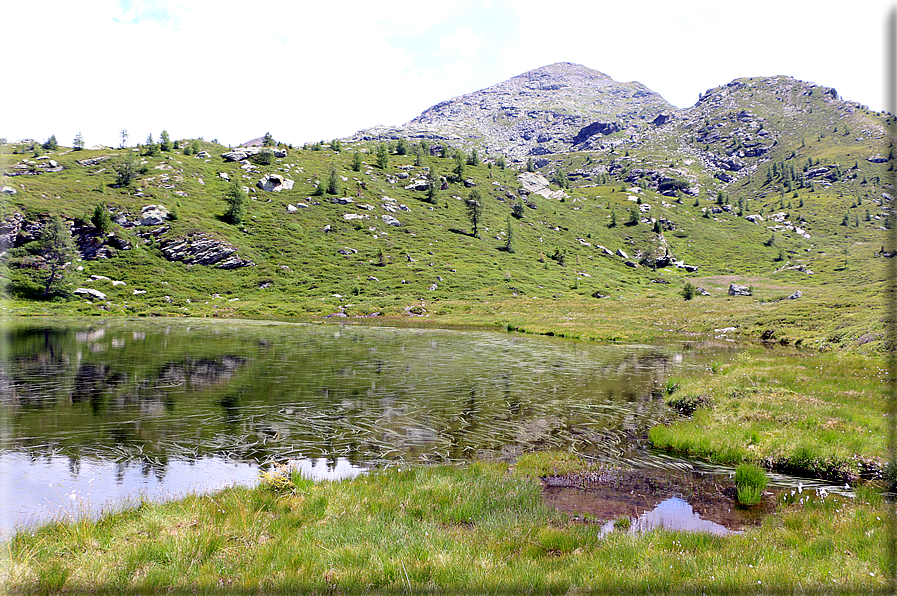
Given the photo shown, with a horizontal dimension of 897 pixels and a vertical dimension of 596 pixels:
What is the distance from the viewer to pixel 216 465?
1312 centimetres

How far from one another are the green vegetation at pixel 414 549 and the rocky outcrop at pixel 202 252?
103 metres

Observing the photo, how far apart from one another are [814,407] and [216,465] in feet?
76.3

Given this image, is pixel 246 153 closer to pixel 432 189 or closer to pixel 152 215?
pixel 152 215

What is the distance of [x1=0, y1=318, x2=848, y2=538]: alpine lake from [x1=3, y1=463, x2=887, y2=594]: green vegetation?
147cm

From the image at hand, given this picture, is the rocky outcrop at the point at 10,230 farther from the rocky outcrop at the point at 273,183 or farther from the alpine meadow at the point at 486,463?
the rocky outcrop at the point at 273,183

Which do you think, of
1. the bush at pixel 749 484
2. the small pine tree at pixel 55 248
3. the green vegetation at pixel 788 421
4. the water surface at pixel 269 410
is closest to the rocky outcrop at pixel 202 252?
the small pine tree at pixel 55 248

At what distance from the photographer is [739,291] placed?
11762 cm

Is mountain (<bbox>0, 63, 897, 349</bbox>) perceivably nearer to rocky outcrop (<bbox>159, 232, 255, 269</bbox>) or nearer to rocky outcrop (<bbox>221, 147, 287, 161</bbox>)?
rocky outcrop (<bbox>159, 232, 255, 269</bbox>)

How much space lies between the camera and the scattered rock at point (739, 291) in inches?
4601

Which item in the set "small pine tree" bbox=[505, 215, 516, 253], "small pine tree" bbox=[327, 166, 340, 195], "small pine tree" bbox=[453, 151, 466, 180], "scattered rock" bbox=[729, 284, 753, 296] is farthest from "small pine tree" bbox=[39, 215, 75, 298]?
"scattered rock" bbox=[729, 284, 753, 296]

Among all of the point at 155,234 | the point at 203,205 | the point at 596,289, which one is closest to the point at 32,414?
the point at 155,234

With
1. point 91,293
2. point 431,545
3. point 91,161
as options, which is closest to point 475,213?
point 91,293

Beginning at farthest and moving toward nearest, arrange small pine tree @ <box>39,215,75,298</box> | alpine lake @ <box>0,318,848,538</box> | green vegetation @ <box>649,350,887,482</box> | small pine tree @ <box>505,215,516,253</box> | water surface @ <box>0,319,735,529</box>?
small pine tree @ <box>505,215,516,253</box> < small pine tree @ <box>39,215,75,298</box> < green vegetation @ <box>649,350,887,482</box> < water surface @ <box>0,319,735,529</box> < alpine lake @ <box>0,318,848,538</box>

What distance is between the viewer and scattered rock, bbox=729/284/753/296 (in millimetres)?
116863
